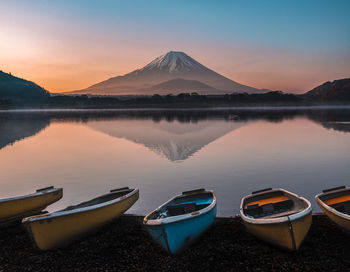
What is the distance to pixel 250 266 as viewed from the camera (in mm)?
7043

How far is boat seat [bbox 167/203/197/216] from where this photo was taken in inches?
376

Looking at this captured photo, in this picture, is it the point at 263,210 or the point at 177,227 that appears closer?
the point at 177,227

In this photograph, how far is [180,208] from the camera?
31.6 feet

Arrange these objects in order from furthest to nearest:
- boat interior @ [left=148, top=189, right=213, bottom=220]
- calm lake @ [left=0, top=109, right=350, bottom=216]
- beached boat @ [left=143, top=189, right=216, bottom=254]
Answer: calm lake @ [left=0, top=109, right=350, bottom=216], boat interior @ [left=148, top=189, right=213, bottom=220], beached boat @ [left=143, top=189, right=216, bottom=254]

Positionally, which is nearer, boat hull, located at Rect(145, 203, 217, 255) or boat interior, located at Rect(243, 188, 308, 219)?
boat hull, located at Rect(145, 203, 217, 255)

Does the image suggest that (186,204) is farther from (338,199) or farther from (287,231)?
(338,199)

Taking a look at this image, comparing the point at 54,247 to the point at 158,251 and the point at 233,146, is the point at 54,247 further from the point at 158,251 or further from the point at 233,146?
the point at 233,146

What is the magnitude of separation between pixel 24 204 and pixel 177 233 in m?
5.48

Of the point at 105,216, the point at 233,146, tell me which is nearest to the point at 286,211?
the point at 105,216

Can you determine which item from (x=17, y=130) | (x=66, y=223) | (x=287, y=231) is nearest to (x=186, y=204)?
(x=287, y=231)

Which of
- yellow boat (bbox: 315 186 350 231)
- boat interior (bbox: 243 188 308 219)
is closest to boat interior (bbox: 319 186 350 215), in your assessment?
yellow boat (bbox: 315 186 350 231)

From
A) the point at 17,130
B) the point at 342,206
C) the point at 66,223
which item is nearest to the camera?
the point at 66,223

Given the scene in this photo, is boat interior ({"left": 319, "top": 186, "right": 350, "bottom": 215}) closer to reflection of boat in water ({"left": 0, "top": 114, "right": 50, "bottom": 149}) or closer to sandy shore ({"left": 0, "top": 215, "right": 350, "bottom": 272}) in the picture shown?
sandy shore ({"left": 0, "top": 215, "right": 350, "bottom": 272})

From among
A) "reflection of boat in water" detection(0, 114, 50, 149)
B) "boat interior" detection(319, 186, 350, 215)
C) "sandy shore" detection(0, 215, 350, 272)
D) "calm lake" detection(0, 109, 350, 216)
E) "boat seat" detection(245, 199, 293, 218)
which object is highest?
"boat interior" detection(319, 186, 350, 215)
